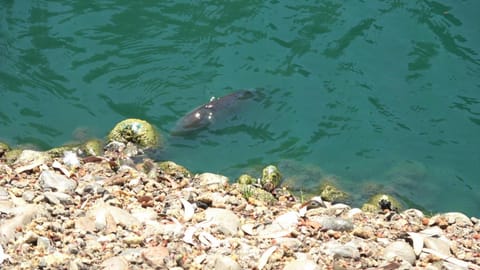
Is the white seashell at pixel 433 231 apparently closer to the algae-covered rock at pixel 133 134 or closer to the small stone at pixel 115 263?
the small stone at pixel 115 263

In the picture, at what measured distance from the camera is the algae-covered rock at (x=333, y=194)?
8.52 metres

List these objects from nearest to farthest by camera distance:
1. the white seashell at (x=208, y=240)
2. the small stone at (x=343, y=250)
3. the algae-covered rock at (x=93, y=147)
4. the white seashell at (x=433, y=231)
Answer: the small stone at (x=343, y=250)
the white seashell at (x=208, y=240)
the white seashell at (x=433, y=231)
the algae-covered rock at (x=93, y=147)

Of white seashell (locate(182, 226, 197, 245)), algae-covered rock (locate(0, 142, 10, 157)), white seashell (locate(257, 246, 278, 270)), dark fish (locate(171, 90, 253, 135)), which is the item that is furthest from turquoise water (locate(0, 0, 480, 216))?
white seashell (locate(257, 246, 278, 270))

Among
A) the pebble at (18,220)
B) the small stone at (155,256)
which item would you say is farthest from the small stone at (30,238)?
the small stone at (155,256)

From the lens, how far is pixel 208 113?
31.0 ft

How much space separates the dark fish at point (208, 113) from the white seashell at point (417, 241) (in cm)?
394

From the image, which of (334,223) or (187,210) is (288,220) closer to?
(334,223)

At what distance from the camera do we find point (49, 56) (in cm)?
1052

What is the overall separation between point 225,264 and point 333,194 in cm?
367

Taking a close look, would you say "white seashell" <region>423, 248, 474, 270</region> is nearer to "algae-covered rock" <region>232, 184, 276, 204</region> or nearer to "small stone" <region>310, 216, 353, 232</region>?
"small stone" <region>310, 216, 353, 232</region>

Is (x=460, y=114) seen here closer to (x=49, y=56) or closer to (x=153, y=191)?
(x=153, y=191)

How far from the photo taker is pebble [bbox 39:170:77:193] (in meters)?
6.79

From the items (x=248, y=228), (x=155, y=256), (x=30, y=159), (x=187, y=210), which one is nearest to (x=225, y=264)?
(x=155, y=256)

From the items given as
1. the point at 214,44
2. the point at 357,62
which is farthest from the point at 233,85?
the point at 357,62
